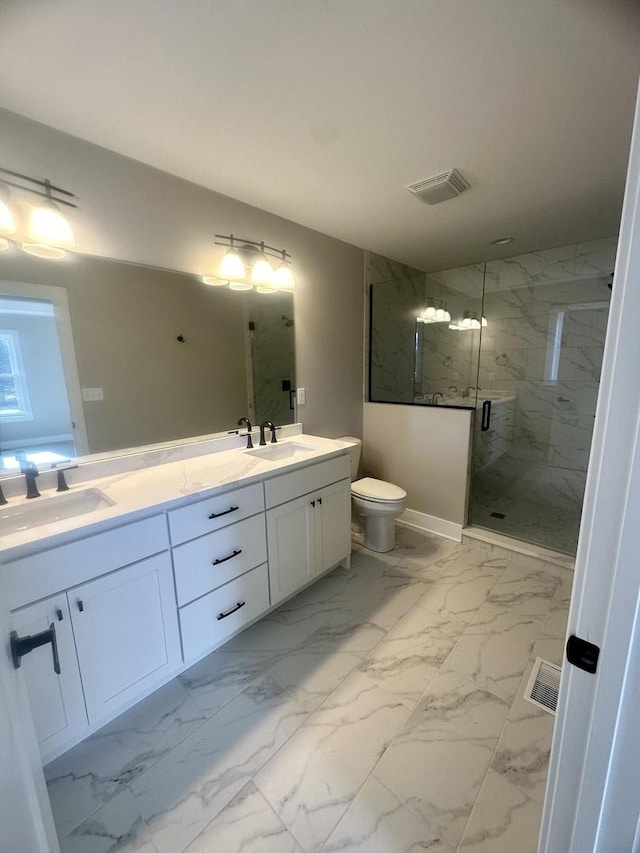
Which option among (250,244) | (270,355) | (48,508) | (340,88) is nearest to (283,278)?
(250,244)

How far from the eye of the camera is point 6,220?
4.31 feet

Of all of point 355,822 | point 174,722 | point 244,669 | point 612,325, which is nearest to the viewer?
point 612,325

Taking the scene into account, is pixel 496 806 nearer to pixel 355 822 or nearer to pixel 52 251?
pixel 355 822

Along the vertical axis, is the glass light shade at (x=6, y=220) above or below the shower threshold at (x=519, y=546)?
above

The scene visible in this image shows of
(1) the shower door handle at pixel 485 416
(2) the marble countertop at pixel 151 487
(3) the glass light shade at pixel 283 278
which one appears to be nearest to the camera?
(2) the marble countertop at pixel 151 487

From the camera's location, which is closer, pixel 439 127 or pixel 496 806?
pixel 496 806

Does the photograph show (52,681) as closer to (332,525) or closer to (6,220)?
(332,525)

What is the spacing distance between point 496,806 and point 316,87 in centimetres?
247

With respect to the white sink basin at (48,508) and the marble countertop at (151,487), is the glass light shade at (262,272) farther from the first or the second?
the white sink basin at (48,508)

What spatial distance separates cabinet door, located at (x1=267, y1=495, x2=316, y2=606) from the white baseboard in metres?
1.27

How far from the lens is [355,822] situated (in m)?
1.07

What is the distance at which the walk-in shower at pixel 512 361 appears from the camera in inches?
120

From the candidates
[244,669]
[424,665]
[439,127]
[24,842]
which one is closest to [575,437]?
[424,665]

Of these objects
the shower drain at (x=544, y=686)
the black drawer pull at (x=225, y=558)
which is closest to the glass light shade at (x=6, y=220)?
the black drawer pull at (x=225, y=558)
